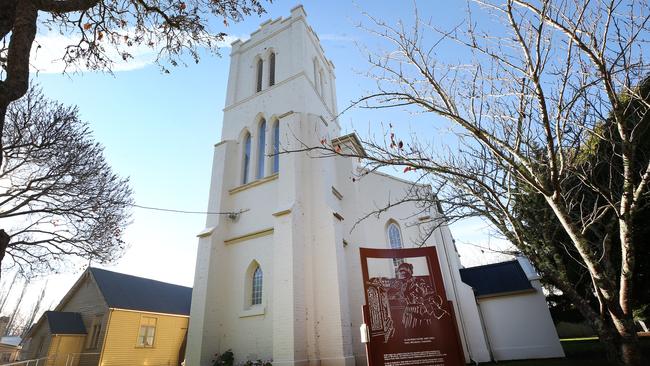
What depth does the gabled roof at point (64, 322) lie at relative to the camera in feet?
68.5

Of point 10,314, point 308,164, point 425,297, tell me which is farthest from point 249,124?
point 10,314

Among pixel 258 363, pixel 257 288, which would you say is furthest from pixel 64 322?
pixel 258 363

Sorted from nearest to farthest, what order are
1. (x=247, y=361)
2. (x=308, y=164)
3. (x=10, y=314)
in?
(x=247, y=361) < (x=308, y=164) < (x=10, y=314)

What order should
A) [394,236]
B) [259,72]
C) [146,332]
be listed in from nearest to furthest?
[394,236], [259,72], [146,332]

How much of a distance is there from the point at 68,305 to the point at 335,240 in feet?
77.1

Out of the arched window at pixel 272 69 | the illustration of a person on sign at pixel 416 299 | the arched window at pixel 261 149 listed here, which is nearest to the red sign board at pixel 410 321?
the illustration of a person on sign at pixel 416 299

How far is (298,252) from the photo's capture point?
36.2 feet

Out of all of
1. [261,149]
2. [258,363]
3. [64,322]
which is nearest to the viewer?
[258,363]

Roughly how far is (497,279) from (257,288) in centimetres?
1189

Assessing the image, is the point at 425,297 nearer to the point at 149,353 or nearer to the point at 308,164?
the point at 308,164

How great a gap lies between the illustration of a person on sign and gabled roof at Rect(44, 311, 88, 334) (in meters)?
22.9

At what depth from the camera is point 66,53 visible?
6391 mm

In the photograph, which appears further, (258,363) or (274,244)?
(274,244)

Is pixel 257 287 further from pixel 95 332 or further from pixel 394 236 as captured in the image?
pixel 95 332
